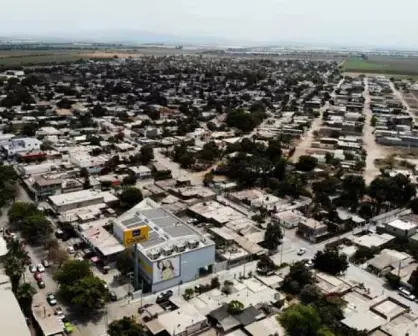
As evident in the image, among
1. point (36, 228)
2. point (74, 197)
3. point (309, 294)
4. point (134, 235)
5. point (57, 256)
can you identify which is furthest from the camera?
point (74, 197)

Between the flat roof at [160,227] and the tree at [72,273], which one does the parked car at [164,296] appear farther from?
the tree at [72,273]

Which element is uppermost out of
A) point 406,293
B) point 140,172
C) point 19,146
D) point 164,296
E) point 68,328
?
point 19,146

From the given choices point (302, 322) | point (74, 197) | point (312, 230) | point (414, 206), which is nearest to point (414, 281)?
point (312, 230)

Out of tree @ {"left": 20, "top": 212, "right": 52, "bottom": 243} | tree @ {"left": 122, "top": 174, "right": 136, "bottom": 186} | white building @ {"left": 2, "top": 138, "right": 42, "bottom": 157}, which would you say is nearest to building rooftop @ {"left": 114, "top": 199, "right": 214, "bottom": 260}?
tree @ {"left": 20, "top": 212, "right": 52, "bottom": 243}

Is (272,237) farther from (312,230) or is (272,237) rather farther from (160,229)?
(160,229)

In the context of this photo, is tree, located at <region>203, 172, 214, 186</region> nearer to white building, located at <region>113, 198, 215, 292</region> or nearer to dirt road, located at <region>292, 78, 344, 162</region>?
white building, located at <region>113, 198, 215, 292</region>

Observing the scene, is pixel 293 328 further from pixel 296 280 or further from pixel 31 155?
pixel 31 155
